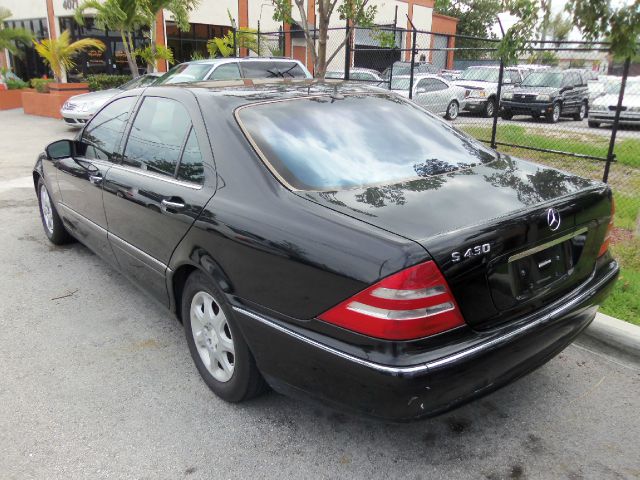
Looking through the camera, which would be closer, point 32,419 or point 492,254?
point 492,254

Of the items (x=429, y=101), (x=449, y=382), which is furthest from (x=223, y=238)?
(x=429, y=101)

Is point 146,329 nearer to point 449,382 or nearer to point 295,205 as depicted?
point 295,205

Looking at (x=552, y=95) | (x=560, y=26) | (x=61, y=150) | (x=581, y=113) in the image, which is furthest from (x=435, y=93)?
(x=61, y=150)

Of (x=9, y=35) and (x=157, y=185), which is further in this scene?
(x=9, y=35)

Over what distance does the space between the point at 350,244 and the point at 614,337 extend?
2.34m

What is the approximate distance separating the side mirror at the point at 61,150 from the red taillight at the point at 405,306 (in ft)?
10.7

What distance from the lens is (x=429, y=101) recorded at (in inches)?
624

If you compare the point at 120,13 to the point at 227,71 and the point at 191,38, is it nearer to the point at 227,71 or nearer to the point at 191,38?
the point at 227,71

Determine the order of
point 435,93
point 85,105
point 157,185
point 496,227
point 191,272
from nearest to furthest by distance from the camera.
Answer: point 496,227, point 191,272, point 157,185, point 85,105, point 435,93

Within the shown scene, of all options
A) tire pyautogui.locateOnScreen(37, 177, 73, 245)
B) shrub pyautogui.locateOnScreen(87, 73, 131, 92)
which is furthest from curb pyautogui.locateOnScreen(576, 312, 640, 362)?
shrub pyautogui.locateOnScreen(87, 73, 131, 92)

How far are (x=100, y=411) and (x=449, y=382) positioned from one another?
1.92m

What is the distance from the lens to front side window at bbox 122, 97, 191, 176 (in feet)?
10.8

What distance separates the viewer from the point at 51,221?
557 cm

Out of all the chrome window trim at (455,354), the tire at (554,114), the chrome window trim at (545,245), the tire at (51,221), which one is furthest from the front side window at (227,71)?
the chrome window trim at (545,245)
